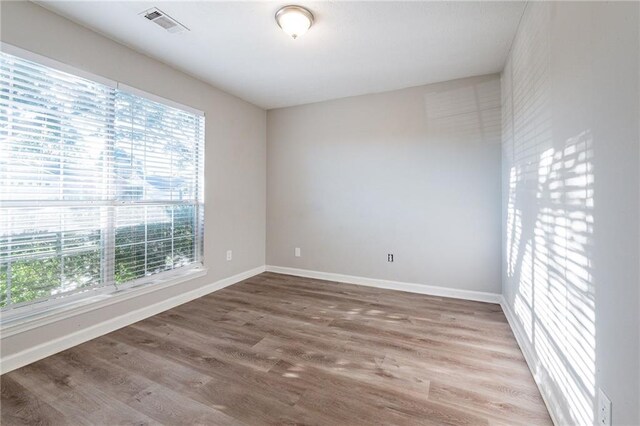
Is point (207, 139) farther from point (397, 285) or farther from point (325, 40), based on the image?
point (397, 285)

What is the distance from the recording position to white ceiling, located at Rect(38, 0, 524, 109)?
200cm

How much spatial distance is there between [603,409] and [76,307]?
3.23m

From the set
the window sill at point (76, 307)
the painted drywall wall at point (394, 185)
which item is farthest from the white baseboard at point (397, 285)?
the window sill at point (76, 307)

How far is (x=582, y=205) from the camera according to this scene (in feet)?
3.79

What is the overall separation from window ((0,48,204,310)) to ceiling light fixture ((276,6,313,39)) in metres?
1.59

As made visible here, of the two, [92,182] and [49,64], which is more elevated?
[49,64]

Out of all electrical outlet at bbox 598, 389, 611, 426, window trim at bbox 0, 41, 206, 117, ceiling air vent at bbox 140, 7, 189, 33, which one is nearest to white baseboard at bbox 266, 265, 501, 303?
electrical outlet at bbox 598, 389, 611, 426

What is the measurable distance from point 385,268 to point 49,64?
3770 millimetres

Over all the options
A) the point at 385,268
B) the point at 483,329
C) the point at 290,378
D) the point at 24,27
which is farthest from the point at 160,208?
the point at 483,329

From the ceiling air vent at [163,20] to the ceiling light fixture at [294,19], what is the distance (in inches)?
32.6

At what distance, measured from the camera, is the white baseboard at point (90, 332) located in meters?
1.87

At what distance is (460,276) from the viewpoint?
3199 millimetres

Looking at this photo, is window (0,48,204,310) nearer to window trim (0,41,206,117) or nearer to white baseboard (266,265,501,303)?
window trim (0,41,206,117)

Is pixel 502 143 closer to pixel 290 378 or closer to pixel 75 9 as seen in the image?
pixel 290 378
